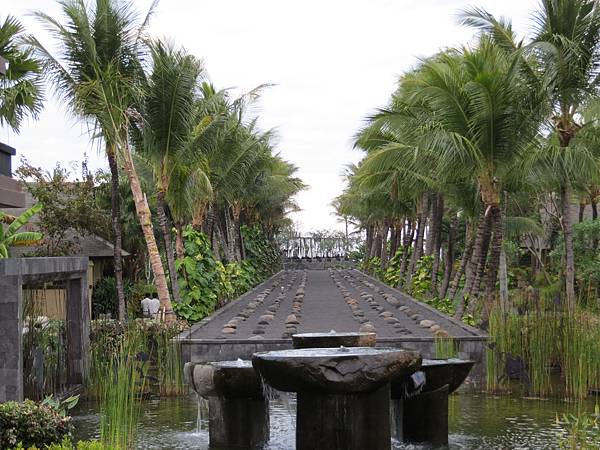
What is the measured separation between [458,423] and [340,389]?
2.98 metres

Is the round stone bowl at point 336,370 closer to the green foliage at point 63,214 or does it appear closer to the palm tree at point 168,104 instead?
the palm tree at point 168,104

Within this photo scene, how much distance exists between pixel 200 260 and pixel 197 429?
33.7 feet

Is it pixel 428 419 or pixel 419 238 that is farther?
pixel 419 238

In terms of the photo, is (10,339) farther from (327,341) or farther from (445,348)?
(445,348)

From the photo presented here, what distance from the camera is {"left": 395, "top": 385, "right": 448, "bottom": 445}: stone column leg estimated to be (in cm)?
812

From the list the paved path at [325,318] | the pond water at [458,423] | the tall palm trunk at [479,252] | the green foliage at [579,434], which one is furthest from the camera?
the tall palm trunk at [479,252]

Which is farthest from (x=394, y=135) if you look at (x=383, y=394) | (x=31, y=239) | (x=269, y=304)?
(x=383, y=394)

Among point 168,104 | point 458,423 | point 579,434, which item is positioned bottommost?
point 458,423

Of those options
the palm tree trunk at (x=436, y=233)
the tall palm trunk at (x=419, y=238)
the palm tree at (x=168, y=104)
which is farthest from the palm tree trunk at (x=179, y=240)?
the tall palm trunk at (x=419, y=238)

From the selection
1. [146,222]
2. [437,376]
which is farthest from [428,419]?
[146,222]

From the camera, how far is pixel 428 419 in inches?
321

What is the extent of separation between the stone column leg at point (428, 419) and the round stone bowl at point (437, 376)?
0.08 m

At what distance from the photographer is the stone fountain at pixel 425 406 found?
8.10 meters

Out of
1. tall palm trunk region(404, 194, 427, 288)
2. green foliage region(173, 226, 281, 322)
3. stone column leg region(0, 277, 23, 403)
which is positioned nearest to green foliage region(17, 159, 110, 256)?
green foliage region(173, 226, 281, 322)
